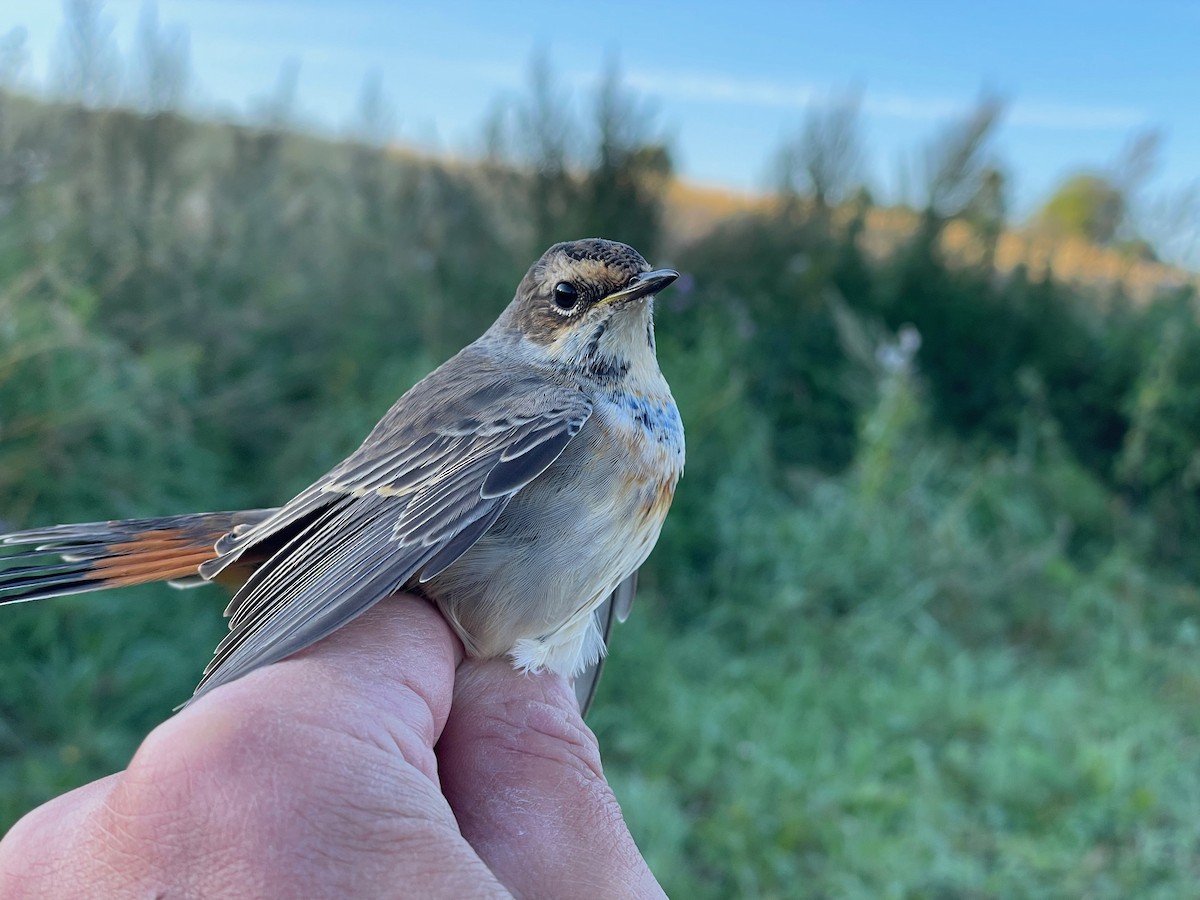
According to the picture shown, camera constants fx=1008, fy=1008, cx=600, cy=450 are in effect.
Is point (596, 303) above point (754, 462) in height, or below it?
above

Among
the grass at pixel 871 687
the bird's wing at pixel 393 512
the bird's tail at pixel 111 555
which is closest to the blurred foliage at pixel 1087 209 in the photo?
the grass at pixel 871 687

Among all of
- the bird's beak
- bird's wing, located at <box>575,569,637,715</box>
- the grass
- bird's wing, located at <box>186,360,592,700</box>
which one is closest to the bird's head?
the bird's beak

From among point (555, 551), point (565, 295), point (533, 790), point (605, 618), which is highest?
point (565, 295)

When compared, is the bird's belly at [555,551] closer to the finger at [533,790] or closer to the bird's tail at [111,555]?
the finger at [533,790]

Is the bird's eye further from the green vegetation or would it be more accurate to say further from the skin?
the green vegetation

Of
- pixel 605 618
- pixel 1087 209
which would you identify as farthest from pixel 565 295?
Result: pixel 1087 209

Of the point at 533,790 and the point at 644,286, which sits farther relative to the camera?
the point at 644,286

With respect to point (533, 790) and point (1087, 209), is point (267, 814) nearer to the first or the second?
point (533, 790)
